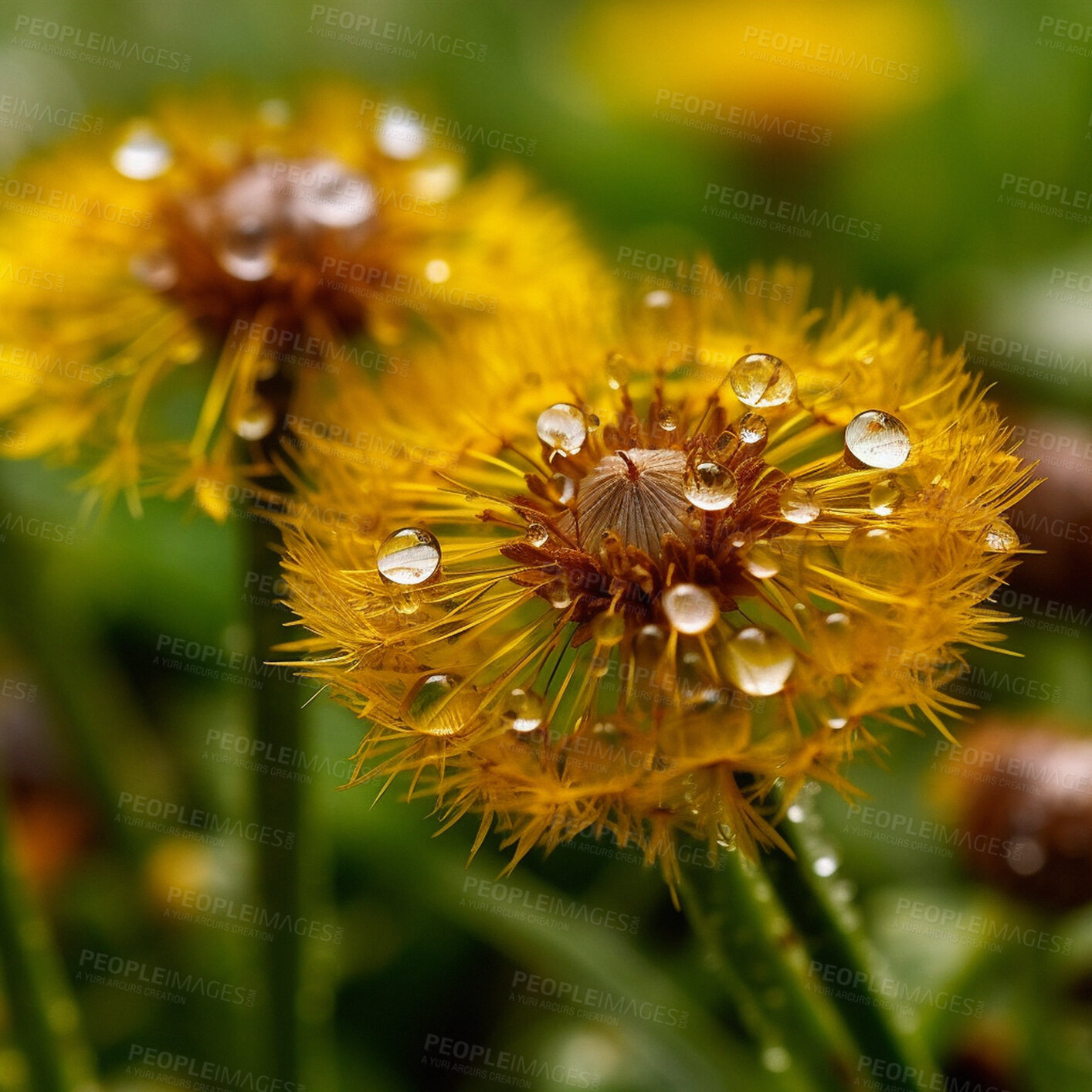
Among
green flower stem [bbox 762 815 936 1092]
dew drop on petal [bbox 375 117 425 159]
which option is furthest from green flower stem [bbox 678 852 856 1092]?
dew drop on petal [bbox 375 117 425 159]

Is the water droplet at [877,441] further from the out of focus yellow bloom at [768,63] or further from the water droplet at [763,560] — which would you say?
the out of focus yellow bloom at [768,63]

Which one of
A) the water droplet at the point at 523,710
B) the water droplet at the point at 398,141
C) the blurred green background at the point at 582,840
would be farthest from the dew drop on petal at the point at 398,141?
the water droplet at the point at 523,710

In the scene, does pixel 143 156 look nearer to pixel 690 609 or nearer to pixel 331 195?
pixel 331 195

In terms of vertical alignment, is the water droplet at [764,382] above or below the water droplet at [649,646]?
above

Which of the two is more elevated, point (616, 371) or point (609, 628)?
point (616, 371)

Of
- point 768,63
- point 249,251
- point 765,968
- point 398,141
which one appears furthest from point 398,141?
point 768,63

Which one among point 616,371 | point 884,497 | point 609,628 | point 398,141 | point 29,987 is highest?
point 398,141

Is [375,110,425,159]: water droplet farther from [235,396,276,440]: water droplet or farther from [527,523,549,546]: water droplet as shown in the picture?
[527,523,549,546]: water droplet
